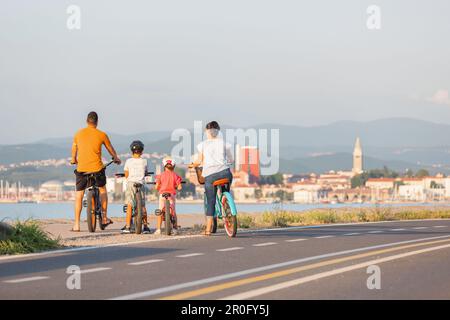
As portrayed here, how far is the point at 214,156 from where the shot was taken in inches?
719

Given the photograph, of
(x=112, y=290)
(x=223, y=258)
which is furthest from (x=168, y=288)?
(x=223, y=258)

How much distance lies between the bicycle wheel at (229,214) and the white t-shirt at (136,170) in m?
1.85

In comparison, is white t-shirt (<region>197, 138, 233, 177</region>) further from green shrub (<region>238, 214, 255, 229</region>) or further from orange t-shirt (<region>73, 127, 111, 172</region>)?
green shrub (<region>238, 214, 255, 229</region>)

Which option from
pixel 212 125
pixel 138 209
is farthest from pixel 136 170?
pixel 212 125

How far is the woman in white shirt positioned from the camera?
18.2 metres

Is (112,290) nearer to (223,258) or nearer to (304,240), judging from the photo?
(223,258)

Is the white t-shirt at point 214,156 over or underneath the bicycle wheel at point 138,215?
over

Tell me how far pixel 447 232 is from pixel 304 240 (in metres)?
4.83

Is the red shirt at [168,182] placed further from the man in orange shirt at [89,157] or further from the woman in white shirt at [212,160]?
the man in orange shirt at [89,157]

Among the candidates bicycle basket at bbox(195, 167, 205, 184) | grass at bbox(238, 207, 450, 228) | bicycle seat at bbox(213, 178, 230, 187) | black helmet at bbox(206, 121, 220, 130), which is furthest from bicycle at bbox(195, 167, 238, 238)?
grass at bbox(238, 207, 450, 228)

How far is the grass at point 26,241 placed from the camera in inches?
576

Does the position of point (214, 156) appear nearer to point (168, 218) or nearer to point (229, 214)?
point (229, 214)

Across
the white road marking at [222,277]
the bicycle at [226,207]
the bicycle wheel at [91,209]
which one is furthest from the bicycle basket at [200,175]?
the white road marking at [222,277]

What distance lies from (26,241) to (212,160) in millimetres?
4203
